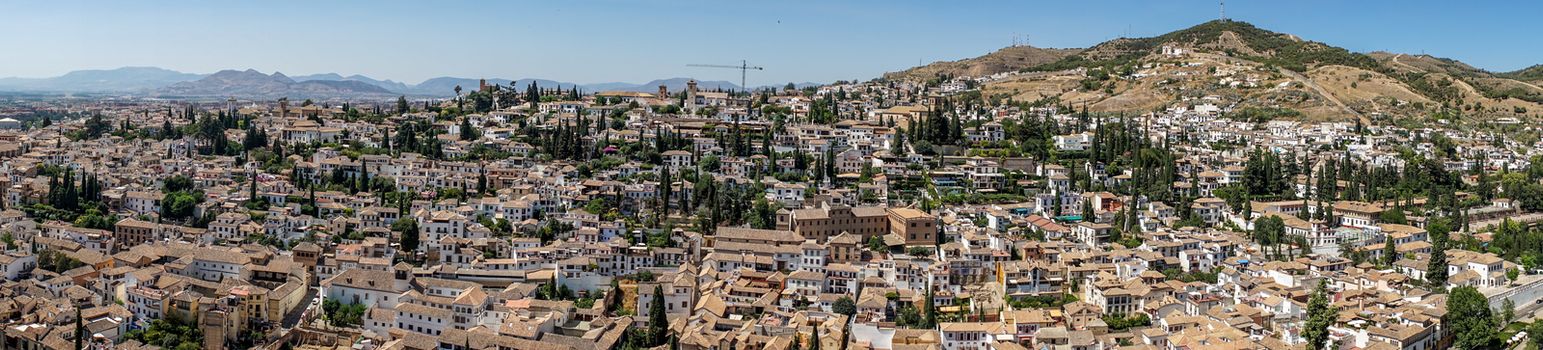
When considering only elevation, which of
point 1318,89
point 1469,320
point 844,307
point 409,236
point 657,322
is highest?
point 1318,89

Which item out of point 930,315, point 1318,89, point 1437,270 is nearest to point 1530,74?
point 1318,89

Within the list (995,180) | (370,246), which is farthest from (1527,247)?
(370,246)

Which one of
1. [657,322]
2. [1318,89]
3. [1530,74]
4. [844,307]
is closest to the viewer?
[657,322]

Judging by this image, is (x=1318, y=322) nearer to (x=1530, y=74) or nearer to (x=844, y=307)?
(x=844, y=307)

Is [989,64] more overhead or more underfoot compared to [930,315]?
more overhead

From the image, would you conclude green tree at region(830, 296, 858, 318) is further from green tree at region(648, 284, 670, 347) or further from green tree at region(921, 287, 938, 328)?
green tree at region(648, 284, 670, 347)

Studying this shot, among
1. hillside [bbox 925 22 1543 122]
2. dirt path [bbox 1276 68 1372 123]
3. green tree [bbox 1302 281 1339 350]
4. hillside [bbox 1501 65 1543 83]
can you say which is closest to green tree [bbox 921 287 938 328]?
green tree [bbox 1302 281 1339 350]

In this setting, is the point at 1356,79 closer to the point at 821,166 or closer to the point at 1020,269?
the point at 821,166
